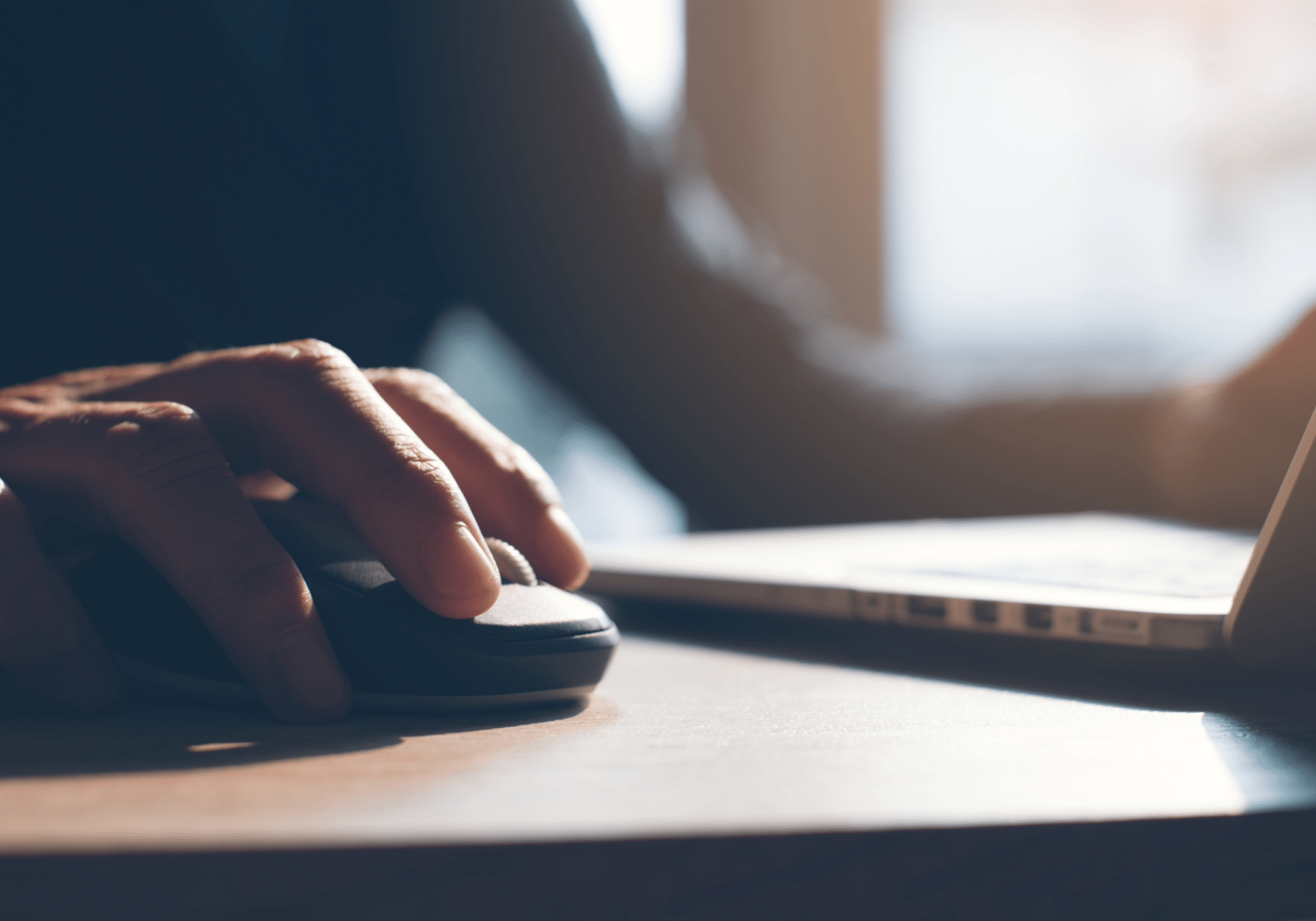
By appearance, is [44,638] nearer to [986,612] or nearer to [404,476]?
[404,476]

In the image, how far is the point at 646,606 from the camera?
52 cm

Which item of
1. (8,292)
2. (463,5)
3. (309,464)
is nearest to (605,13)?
(463,5)

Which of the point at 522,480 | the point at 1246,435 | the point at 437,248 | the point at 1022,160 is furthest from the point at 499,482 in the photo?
the point at 1022,160

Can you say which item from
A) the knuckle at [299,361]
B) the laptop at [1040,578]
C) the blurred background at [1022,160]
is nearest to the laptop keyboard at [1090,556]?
the laptop at [1040,578]

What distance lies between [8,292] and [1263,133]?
2.99 metres

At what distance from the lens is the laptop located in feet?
0.94

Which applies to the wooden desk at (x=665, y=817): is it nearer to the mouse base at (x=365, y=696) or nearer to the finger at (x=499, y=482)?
the mouse base at (x=365, y=696)

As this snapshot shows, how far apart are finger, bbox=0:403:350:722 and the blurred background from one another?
2367mm

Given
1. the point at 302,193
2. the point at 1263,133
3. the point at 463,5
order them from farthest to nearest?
1. the point at 1263,133
2. the point at 463,5
3. the point at 302,193

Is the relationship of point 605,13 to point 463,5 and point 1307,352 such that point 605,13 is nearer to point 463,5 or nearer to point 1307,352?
point 463,5

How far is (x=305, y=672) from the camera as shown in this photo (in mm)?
277

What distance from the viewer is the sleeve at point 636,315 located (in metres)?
1.11

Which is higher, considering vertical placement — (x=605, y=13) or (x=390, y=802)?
(x=605, y=13)

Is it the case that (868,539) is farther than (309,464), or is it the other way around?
(868,539)
